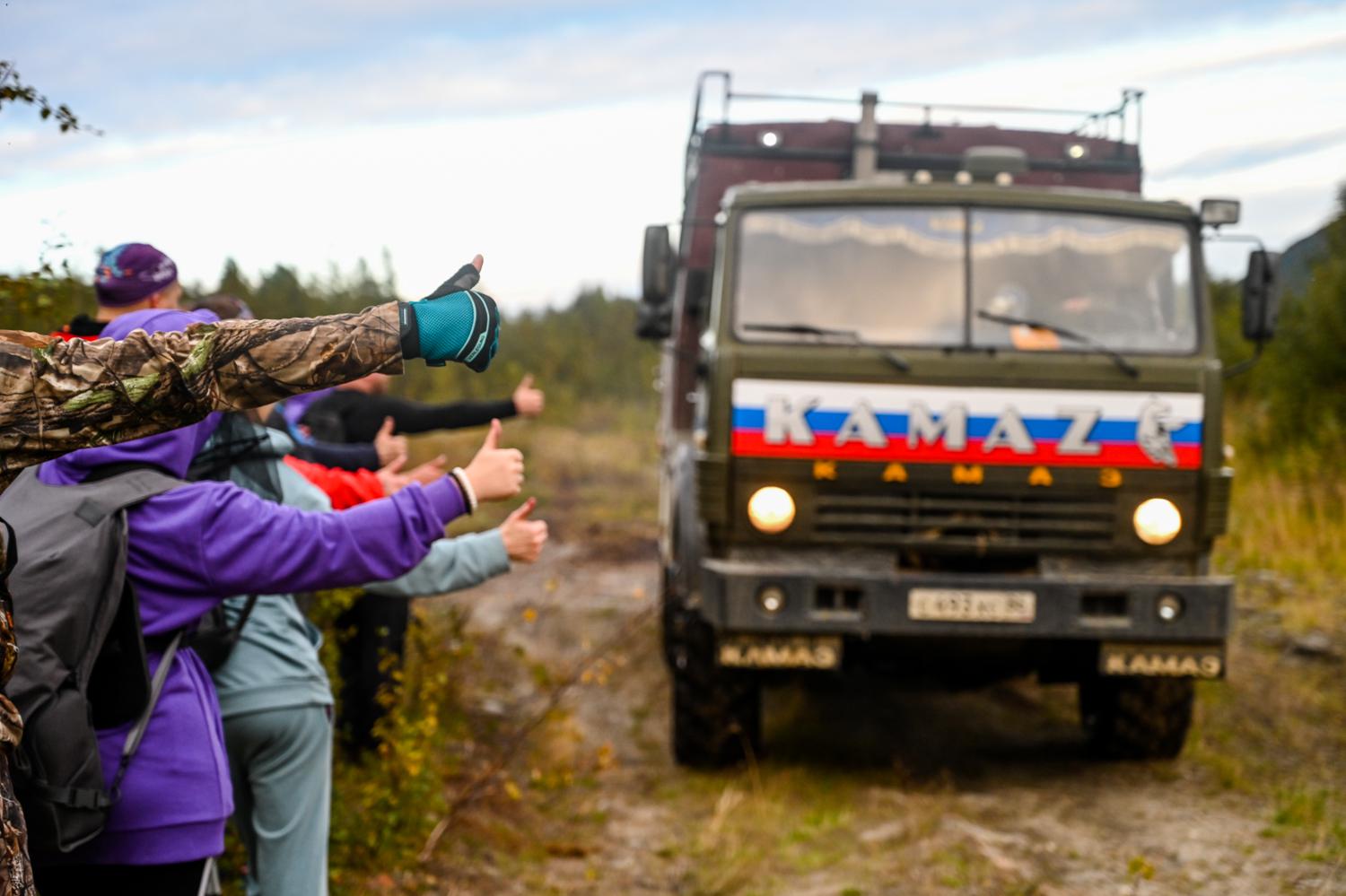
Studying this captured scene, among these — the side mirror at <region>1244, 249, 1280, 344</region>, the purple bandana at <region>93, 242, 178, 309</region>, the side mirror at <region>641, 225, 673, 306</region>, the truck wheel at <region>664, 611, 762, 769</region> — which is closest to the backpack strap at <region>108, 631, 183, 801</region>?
the purple bandana at <region>93, 242, 178, 309</region>

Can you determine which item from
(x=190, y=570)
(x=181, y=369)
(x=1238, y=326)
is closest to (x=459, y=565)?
(x=190, y=570)

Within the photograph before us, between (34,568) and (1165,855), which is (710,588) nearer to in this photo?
(1165,855)

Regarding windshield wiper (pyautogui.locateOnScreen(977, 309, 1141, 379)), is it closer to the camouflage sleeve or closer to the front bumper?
the front bumper

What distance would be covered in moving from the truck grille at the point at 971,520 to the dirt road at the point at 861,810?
1073 mm

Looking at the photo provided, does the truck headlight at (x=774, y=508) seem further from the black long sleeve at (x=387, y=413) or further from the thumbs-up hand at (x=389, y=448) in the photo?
the thumbs-up hand at (x=389, y=448)

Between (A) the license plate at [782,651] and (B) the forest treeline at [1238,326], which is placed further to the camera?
(A) the license plate at [782,651]

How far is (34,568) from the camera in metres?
2.45

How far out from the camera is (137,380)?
1.99 m

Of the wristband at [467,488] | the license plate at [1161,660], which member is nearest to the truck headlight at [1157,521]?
the license plate at [1161,660]

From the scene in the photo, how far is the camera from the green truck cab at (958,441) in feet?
18.1

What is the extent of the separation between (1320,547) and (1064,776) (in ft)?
19.2

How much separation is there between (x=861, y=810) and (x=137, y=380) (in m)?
4.29

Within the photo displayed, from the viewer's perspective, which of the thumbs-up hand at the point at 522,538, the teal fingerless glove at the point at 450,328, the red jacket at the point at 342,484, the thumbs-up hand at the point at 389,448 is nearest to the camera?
the teal fingerless glove at the point at 450,328

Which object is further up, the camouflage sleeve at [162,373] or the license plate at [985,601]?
the camouflage sleeve at [162,373]
